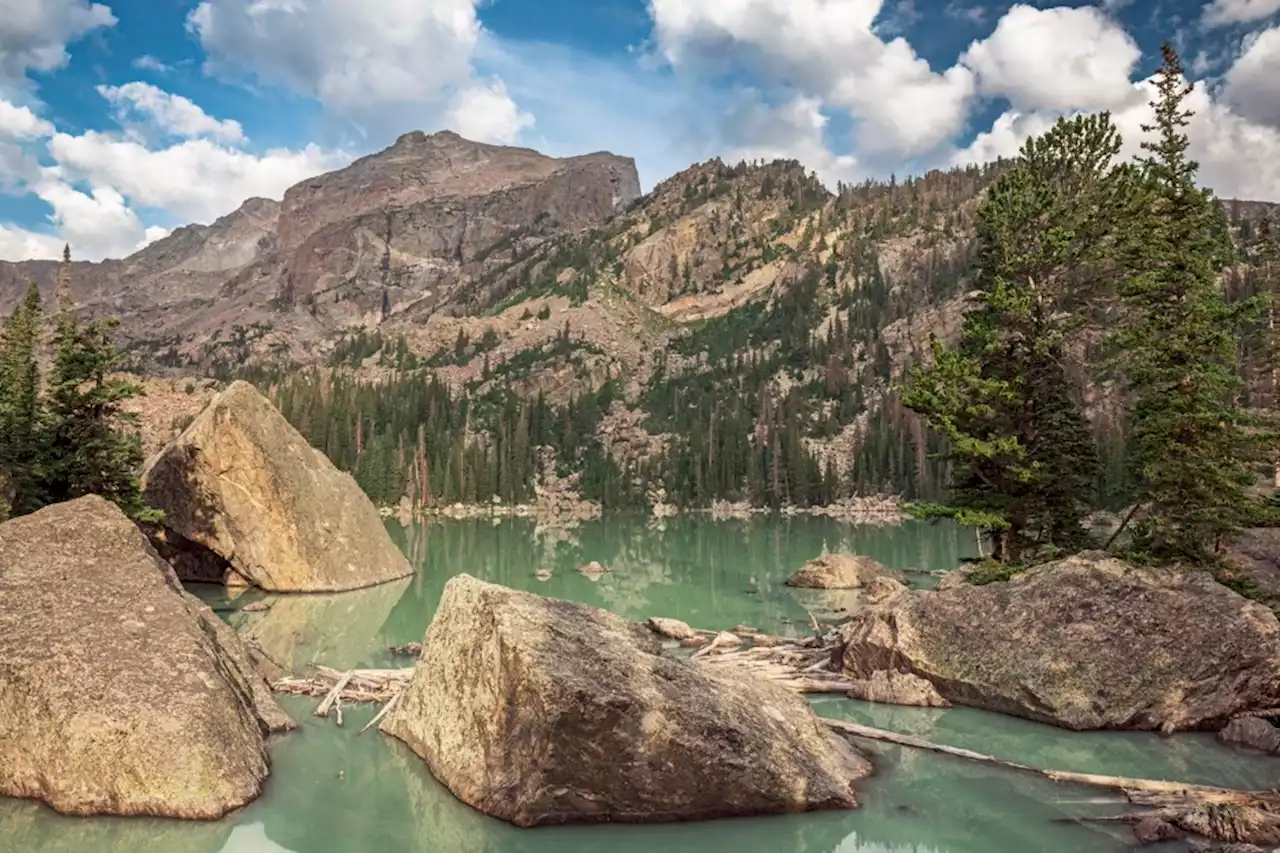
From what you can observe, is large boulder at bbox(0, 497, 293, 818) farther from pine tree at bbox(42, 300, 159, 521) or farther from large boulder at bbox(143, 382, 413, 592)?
large boulder at bbox(143, 382, 413, 592)

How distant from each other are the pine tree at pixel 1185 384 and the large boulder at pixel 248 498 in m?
32.3

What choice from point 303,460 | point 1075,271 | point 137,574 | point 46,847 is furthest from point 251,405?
point 1075,271

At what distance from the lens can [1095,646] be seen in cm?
1598

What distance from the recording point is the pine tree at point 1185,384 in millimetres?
18594

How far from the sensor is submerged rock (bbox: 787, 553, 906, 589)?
40312 mm

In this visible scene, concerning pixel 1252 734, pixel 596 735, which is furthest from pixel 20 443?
pixel 1252 734

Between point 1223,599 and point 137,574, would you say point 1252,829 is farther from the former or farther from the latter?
point 137,574

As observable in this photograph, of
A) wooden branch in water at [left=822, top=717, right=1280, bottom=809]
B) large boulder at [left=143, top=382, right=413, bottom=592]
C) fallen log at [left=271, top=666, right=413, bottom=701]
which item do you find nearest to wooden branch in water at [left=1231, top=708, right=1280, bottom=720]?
wooden branch in water at [left=822, top=717, right=1280, bottom=809]

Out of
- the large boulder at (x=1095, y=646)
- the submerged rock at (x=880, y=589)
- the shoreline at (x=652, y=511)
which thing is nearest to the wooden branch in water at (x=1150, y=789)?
the large boulder at (x=1095, y=646)

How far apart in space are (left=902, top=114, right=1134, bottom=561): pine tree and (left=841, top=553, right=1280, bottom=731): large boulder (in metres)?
4.17

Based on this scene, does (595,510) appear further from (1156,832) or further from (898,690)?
(1156,832)

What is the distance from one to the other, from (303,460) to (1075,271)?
109ft

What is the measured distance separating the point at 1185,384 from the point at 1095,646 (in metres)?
7.24

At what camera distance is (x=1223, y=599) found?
15922mm
